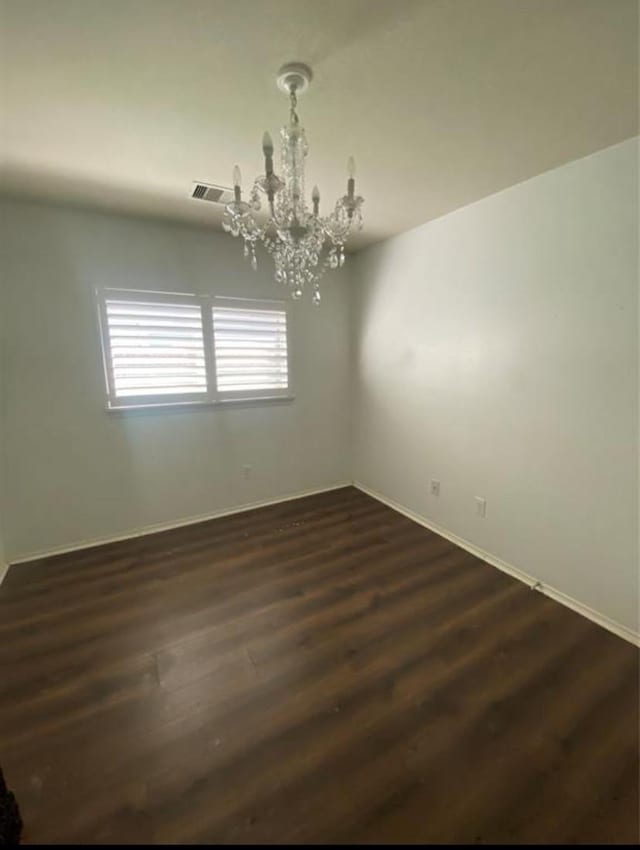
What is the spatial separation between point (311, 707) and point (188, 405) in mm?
2314

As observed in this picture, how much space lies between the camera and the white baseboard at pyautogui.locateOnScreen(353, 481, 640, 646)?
1877 mm

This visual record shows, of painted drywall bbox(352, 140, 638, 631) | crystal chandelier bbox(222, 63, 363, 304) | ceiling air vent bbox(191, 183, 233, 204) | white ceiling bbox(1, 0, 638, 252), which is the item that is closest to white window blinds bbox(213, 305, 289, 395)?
ceiling air vent bbox(191, 183, 233, 204)

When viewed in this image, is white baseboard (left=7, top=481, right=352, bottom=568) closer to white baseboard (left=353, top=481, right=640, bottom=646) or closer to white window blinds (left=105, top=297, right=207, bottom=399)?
white baseboard (left=353, top=481, right=640, bottom=646)

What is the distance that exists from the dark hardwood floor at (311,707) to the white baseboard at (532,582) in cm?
8

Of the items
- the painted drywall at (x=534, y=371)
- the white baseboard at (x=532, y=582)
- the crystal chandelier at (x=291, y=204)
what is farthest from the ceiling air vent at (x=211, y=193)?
the white baseboard at (x=532, y=582)

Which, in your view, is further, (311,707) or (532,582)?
(532,582)

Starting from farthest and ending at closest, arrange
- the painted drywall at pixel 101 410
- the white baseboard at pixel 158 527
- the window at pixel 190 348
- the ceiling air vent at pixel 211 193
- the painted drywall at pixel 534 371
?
the window at pixel 190 348
the white baseboard at pixel 158 527
the painted drywall at pixel 101 410
the ceiling air vent at pixel 211 193
the painted drywall at pixel 534 371

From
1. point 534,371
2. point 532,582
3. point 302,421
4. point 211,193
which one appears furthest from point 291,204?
point 532,582

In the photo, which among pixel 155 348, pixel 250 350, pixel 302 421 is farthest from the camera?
pixel 302 421

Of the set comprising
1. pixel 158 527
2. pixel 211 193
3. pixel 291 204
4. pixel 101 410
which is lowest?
pixel 158 527

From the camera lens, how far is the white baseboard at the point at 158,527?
2.64 m

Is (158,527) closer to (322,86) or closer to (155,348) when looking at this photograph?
(155,348)

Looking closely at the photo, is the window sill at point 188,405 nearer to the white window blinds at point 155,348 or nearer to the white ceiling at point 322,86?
the white window blinds at point 155,348

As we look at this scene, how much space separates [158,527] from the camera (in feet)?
A: 9.99
